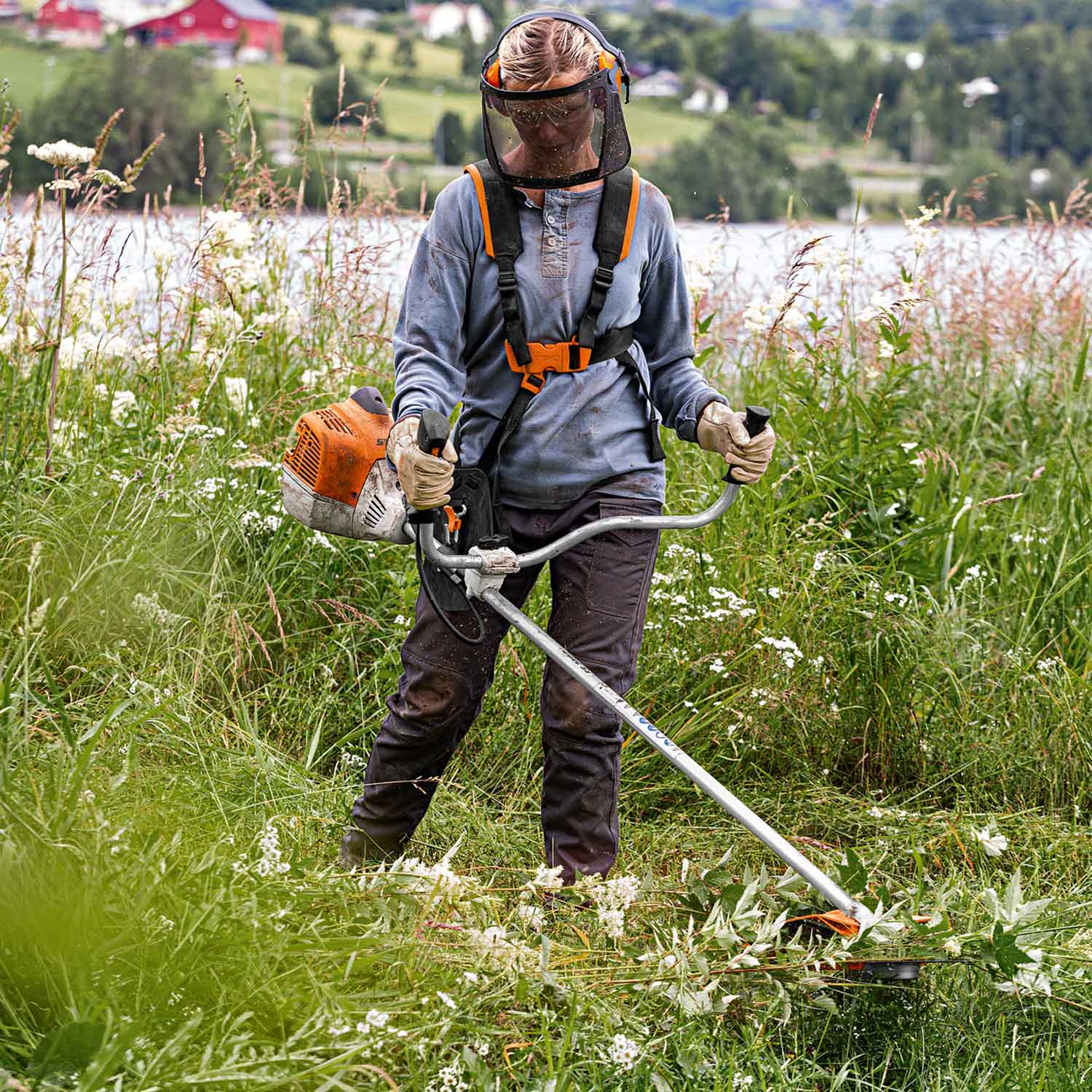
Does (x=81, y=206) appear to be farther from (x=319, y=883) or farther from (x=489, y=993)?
(x=489, y=993)

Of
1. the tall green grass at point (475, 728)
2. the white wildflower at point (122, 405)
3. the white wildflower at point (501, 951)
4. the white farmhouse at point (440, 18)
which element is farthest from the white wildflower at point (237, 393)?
the white farmhouse at point (440, 18)

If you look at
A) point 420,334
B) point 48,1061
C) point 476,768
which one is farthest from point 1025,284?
point 48,1061

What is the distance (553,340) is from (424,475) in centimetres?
52

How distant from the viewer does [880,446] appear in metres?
4.34

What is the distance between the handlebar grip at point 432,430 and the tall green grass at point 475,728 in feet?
2.53

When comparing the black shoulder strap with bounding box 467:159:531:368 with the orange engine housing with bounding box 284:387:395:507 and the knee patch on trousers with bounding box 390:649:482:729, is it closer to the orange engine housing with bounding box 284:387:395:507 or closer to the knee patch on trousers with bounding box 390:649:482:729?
the orange engine housing with bounding box 284:387:395:507

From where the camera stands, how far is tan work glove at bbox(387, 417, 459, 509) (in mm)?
→ 2652

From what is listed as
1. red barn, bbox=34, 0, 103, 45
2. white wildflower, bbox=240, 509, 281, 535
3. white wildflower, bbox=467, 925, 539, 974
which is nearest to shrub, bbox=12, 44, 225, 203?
white wildflower, bbox=240, 509, 281, 535

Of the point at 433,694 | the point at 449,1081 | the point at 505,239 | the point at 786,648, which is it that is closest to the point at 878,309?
the point at 786,648

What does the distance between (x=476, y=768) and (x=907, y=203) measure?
403cm

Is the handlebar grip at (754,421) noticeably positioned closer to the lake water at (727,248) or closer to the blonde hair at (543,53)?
the blonde hair at (543,53)

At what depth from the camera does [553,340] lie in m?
2.99

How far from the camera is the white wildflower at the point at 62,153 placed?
377 cm

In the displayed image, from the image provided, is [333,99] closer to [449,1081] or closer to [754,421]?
[754,421]
